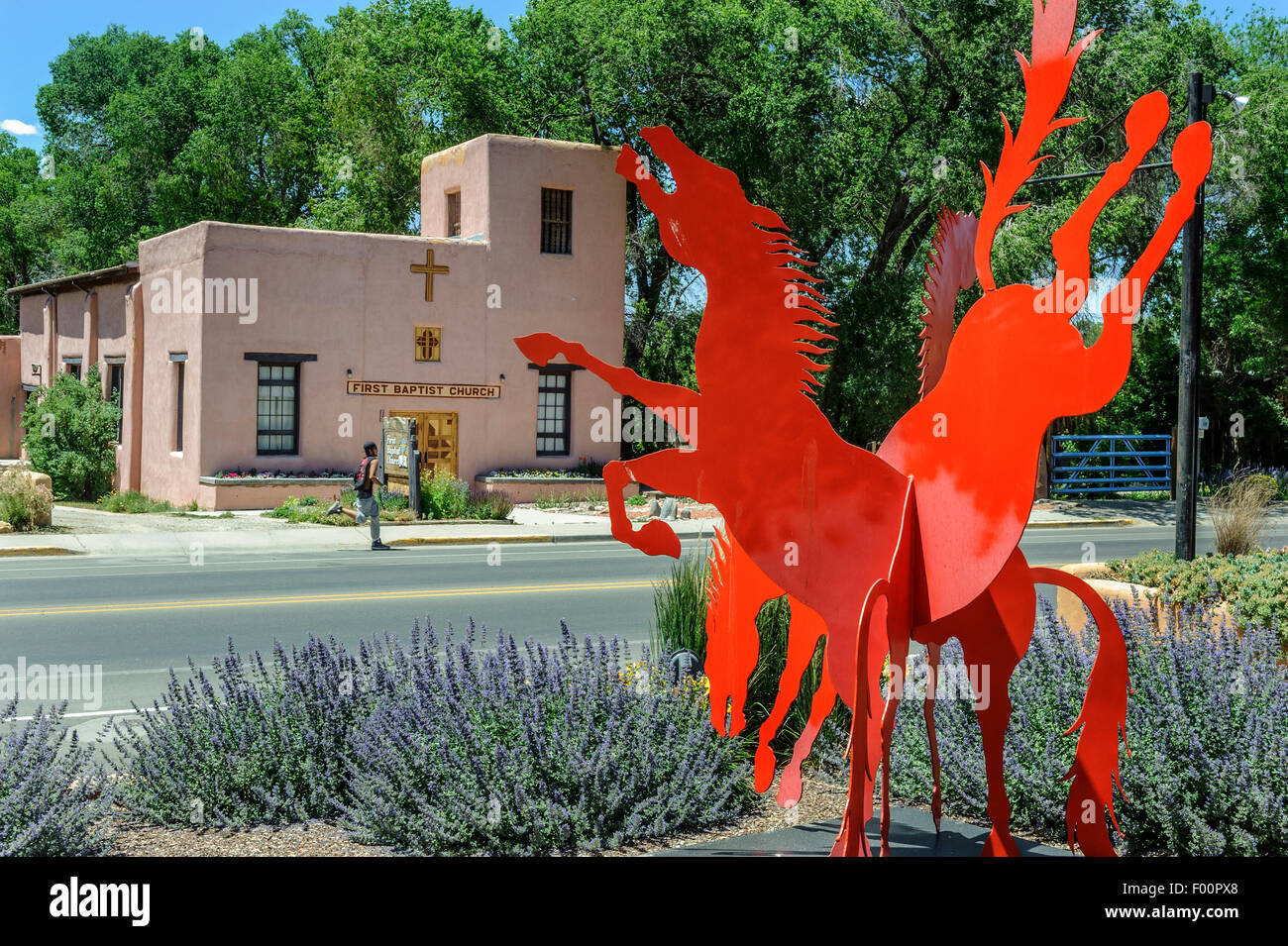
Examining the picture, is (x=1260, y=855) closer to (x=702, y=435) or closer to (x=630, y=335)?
(x=702, y=435)

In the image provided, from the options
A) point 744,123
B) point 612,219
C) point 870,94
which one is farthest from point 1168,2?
point 612,219

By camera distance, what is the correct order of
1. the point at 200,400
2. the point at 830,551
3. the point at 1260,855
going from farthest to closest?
the point at 200,400 → the point at 1260,855 → the point at 830,551

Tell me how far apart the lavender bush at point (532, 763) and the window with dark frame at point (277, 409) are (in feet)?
67.2

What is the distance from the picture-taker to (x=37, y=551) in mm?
18828

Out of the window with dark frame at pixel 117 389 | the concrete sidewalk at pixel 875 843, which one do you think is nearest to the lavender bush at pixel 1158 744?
the concrete sidewalk at pixel 875 843

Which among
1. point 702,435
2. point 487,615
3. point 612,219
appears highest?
point 612,219

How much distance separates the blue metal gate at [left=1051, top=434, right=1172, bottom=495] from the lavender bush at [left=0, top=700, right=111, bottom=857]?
93.1 ft

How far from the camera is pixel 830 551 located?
172 inches

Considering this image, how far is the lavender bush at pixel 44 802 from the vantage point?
185 inches

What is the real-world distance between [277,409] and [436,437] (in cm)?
340

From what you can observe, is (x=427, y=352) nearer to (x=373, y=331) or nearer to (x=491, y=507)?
(x=373, y=331)

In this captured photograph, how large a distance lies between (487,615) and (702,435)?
27.6ft

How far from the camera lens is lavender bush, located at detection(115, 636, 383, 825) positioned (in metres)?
5.62

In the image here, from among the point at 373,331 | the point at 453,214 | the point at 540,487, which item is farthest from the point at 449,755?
the point at 453,214
